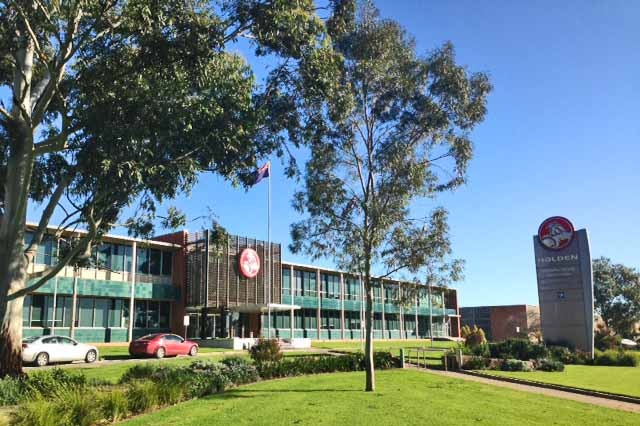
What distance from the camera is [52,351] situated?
2577 centimetres

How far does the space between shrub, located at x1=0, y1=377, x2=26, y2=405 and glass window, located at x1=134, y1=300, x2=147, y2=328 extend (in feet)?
98.7

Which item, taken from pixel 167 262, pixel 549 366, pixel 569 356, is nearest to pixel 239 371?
pixel 549 366

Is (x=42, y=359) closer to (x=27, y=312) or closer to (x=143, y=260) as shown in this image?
(x=27, y=312)

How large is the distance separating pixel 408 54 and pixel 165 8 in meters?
8.03

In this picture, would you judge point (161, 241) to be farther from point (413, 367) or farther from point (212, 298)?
point (413, 367)

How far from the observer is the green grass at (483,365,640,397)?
62.2 feet

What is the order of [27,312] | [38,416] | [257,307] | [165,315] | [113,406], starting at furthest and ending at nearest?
[257,307] → [165,315] → [27,312] → [113,406] → [38,416]

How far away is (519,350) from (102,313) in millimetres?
27944

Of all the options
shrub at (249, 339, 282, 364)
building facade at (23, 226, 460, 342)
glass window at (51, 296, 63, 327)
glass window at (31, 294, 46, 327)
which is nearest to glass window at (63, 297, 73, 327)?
building facade at (23, 226, 460, 342)

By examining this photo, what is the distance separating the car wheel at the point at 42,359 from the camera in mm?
24984

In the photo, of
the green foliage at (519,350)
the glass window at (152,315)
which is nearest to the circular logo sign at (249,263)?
the glass window at (152,315)

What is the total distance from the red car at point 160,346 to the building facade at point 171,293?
3870 mm

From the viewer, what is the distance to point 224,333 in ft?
148

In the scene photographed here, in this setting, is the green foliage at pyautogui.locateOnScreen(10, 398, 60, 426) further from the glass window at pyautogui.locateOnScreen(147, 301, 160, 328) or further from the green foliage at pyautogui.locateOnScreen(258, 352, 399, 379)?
the glass window at pyautogui.locateOnScreen(147, 301, 160, 328)
